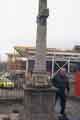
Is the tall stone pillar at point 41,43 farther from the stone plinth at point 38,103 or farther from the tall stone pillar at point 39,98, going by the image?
the stone plinth at point 38,103

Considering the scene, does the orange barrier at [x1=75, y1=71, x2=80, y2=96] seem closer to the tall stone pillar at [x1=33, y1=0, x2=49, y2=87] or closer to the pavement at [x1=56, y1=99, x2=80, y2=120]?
the pavement at [x1=56, y1=99, x2=80, y2=120]

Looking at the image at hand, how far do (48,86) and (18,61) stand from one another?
17622mm

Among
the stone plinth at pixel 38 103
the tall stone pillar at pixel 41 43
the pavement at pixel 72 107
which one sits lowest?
the pavement at pixel 72 107

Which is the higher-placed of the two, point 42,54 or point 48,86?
point 42,54

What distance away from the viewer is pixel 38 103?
9312mm

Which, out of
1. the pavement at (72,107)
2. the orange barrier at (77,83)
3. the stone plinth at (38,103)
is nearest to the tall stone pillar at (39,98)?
the stone plinth at (38,103)

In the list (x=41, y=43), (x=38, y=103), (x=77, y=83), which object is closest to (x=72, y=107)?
(x=77, y=83)

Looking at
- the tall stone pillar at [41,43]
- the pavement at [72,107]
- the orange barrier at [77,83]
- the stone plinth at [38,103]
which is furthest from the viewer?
the orange barrier at [77,83]

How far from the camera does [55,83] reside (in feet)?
38.8

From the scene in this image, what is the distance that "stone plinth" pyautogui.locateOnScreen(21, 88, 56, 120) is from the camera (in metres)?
9.27

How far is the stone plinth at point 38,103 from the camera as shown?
9.27 m

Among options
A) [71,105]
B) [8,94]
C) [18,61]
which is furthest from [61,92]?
[18,61]

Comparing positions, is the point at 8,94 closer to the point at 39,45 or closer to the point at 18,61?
the point at 39,45

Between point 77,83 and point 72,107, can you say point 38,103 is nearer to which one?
point 72,107
